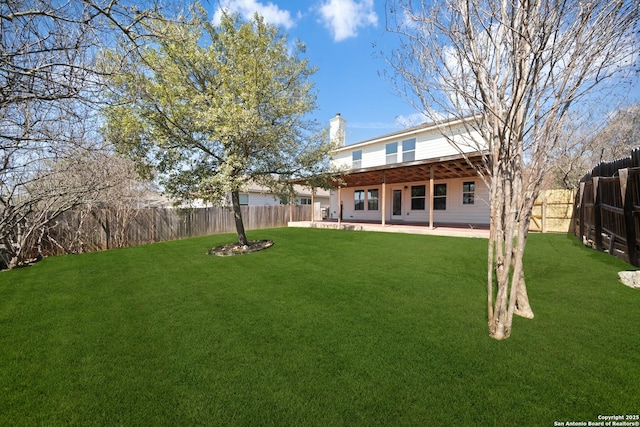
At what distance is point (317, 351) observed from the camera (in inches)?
109

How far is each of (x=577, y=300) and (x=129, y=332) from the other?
603 cm

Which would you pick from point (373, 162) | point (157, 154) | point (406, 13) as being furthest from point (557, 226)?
point (157, 154)

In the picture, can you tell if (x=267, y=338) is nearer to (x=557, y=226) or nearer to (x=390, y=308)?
(x=390, y=308)

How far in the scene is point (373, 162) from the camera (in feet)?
52.2

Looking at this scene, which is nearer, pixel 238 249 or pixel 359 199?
pixel 238 249

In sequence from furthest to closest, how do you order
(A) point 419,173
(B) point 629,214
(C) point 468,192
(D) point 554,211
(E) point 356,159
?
(E) point 356,159 → (C) point 468,192 → (A) point 419,173 → (D) point 554,211 → (B) point 629,214

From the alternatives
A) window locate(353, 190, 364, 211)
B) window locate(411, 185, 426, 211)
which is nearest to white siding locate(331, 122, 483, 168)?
window locate(411, 185, 426, 211)

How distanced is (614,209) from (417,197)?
855cm

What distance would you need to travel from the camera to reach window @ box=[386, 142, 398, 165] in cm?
1488

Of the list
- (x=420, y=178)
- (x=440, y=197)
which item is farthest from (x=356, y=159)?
(x=440, y=197)

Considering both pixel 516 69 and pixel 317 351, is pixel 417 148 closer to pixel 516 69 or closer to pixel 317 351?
pixel 516 69

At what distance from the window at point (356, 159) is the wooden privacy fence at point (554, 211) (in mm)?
9059

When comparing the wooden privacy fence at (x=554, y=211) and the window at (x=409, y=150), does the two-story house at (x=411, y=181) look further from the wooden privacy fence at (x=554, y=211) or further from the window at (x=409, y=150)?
the wooden privacy fence at (x=554, y=211)

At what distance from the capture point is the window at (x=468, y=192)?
1248 cm
